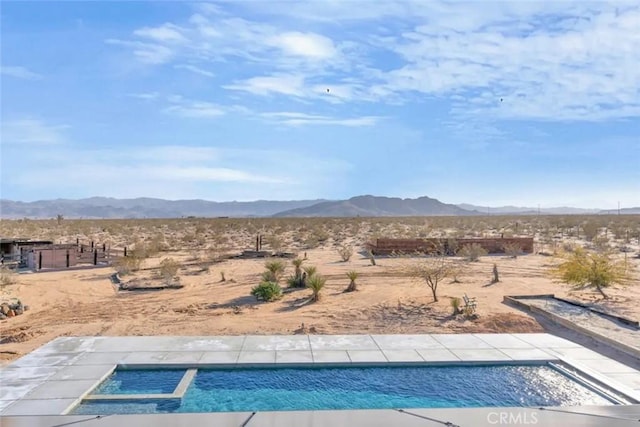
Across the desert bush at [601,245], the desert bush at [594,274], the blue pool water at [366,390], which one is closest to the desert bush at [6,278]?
the blue pool water at [366,390]

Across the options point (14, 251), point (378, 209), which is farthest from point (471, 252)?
point (378, 209)

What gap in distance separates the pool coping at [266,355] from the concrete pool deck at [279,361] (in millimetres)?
18

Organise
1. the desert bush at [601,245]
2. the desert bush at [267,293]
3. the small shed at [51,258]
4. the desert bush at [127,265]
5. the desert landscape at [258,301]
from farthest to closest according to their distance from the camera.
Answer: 1. the desert bush at [601,245]
2. the small shed at [51,258]
3. the desert bush at [127,265]
4. the desert bush at [267,293]
5. the desert landscape at [258,301]

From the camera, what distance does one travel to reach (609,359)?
9.66 m

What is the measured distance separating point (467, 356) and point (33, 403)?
7170 mm

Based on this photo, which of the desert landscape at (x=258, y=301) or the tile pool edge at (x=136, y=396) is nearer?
the tile pool edge at (x=136, y=396)

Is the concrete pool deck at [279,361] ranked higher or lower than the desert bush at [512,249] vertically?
lower

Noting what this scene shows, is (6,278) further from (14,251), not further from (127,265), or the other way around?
(14,251)

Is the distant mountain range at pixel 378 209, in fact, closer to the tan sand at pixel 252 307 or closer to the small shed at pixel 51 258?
the small shed at pixel 51 258

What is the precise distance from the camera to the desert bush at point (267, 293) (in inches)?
622

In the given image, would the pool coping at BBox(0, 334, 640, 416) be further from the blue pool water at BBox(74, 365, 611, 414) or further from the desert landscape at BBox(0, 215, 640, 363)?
the desert landscape at BBox(0, 215, 640, 363)

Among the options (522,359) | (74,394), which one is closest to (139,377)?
(74,394)

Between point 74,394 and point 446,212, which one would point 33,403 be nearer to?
point 74,394

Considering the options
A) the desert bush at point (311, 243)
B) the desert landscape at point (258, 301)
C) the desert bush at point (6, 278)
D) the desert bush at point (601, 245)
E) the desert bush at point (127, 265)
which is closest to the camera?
the desert landscape at point (258, 301)
